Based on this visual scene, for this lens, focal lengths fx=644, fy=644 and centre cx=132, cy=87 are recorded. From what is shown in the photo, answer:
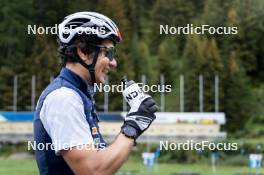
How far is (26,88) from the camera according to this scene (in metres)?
40.8

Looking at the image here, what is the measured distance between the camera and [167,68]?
158ft

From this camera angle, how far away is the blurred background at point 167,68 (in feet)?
109

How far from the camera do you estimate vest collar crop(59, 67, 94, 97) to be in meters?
2.72

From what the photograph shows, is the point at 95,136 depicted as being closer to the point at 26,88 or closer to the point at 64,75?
the point at 64,75

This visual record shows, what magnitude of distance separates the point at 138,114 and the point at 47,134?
1.36 feet

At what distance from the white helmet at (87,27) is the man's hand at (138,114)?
27 cm

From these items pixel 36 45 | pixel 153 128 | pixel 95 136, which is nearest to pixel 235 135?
pixel 153 128

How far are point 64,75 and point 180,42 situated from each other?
51190 millimetres
